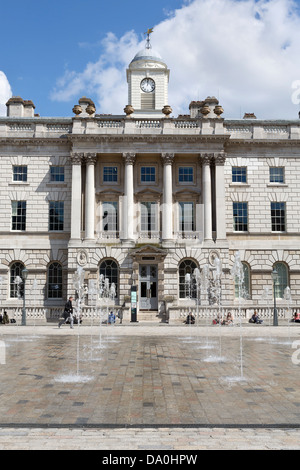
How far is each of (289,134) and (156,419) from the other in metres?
33.7

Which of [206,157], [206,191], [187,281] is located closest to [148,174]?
[206,157]

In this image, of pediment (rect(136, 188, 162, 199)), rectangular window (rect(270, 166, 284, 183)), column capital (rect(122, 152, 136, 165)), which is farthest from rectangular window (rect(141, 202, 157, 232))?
rectangular window (rect(270, 166, 284, 183))

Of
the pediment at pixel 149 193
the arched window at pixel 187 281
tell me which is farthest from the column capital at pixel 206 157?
the arched window at pixel 187 281

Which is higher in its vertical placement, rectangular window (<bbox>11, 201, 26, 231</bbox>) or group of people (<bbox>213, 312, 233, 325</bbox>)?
rectangular window (<bbox>11, 201, 26, 231</bbox>)

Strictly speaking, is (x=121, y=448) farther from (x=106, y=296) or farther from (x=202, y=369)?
(x=106, y=296)

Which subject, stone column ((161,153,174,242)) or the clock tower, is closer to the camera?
stone column ((161,153,174,242))

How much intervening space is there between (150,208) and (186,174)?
4317mm

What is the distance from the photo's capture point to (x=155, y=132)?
35625mm

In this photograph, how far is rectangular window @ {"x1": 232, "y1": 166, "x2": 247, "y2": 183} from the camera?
3684 cm

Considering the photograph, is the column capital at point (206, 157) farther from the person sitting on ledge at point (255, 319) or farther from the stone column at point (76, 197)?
the person sitting on ledge at point (255, 319)

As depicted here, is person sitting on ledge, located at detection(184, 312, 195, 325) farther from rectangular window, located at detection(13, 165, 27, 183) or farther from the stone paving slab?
the stone paving slab

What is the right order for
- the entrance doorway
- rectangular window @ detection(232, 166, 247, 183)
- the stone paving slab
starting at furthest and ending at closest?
rectangular window @ detection(232, 166, 247, 183) → the entrance doorway → the stone paving slab

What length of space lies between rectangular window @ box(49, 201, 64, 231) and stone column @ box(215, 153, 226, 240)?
13.0 metres

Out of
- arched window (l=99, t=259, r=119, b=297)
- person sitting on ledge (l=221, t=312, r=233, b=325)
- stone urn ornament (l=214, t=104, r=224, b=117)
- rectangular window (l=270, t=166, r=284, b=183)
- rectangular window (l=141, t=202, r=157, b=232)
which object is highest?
stone urn ornament (l=214, t=104, r=224, b=117)
